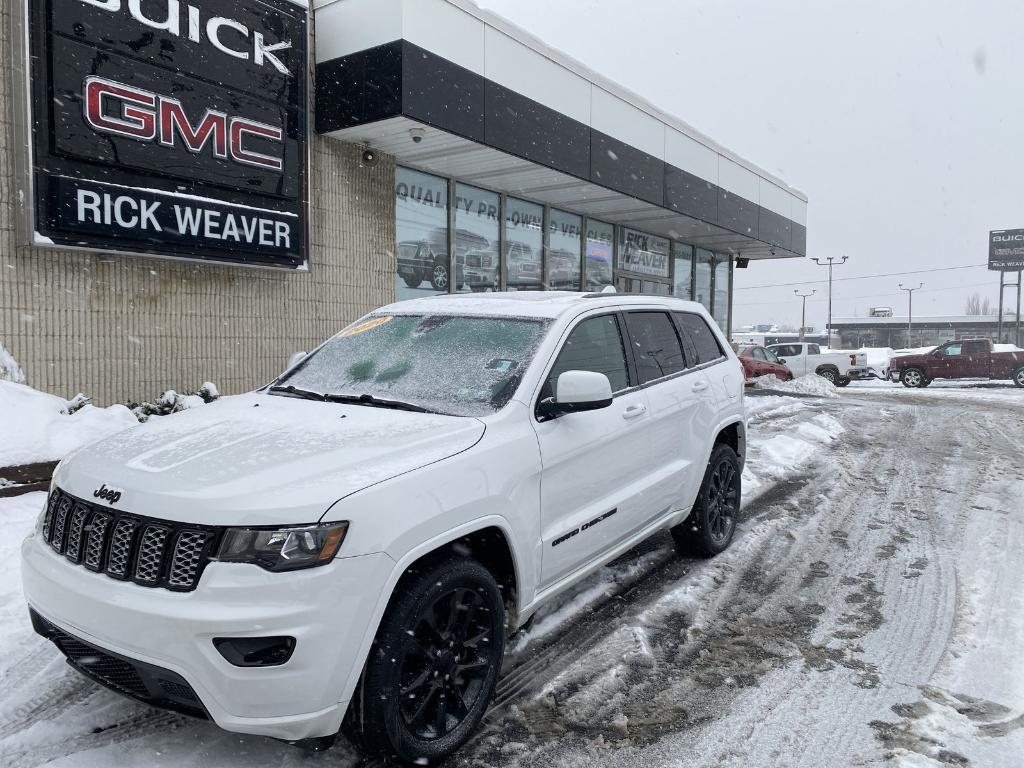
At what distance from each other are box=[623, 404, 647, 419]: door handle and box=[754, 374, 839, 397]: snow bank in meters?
16.1

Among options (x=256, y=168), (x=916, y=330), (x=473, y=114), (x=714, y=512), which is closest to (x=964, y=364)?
(x=473, y=114)

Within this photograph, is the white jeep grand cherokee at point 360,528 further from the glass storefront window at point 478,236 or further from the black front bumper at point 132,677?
the glass storefront window at point 478,236

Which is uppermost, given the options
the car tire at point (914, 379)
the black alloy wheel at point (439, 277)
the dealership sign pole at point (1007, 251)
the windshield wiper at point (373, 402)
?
the dealership sign pole at point (1007, 251)

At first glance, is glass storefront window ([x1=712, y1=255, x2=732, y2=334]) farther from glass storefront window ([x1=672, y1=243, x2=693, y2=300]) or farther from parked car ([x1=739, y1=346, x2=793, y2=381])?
glass storefront window ([x1=672, y1=243, x2=693, y2=300])

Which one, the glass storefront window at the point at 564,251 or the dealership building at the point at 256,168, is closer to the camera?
the dealership building at the point at 256,168

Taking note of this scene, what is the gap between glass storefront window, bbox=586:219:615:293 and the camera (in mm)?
15734

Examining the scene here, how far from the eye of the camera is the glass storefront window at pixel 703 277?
20.7 meters

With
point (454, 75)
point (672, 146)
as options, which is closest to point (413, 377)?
point (454, 75)

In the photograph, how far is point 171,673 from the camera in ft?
7.48

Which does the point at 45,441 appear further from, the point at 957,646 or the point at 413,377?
the point at 957,646

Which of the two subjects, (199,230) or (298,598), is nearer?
(298,598)

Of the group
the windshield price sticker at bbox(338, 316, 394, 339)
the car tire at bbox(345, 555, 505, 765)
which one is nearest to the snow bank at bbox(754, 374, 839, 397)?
the windshield price sticker at bbox(338, 316, 394, 339)

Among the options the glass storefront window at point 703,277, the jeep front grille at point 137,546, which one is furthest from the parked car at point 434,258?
the glass storefront window at point 703,277

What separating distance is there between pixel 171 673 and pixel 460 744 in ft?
3.67
